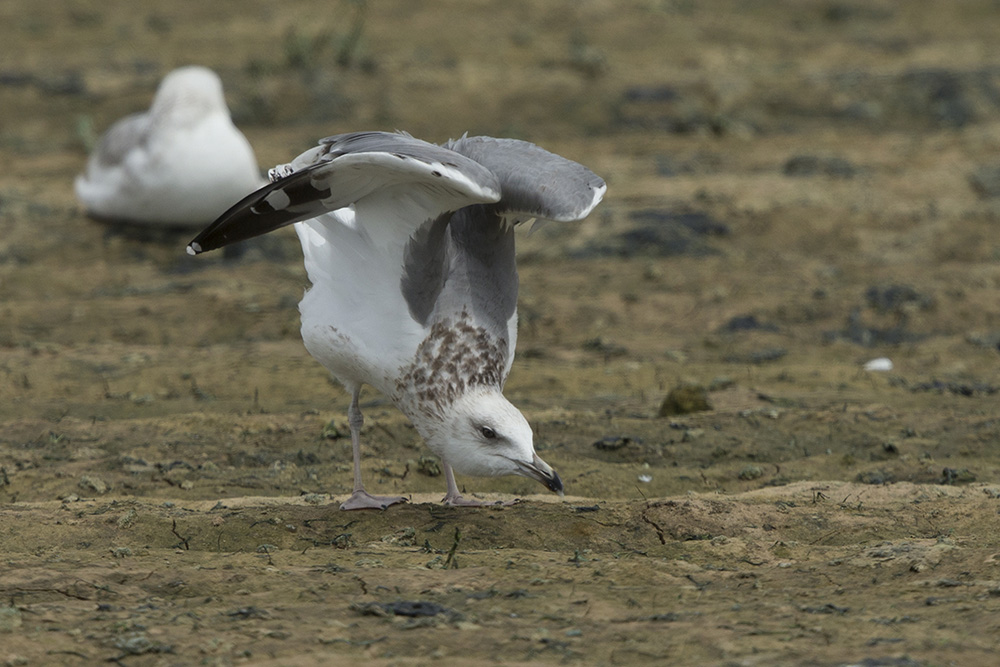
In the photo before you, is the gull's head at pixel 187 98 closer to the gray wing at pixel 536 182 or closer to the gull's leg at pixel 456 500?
the gray wing at pixel 536 182

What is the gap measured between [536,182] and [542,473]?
45.6 inches

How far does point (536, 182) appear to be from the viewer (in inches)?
197

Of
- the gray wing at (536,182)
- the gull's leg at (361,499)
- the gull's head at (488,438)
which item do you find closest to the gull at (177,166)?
the gray wing at (536,182)

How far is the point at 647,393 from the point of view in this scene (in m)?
7.54

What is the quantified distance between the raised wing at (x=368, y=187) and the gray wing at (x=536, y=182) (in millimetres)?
185

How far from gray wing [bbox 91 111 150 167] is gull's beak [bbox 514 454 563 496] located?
7.26 metres

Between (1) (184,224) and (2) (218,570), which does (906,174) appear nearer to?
(1) (184,224)

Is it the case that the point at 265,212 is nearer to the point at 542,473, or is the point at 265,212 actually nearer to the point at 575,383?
the point at 542,473

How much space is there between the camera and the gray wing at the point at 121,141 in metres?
11.0

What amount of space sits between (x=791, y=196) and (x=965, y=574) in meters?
7.69

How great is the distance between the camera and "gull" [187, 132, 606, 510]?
4730 millimetres

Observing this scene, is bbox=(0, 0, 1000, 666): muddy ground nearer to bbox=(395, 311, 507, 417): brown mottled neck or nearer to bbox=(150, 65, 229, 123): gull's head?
bbox=(395, 311, 507, 417): brown mottled neck

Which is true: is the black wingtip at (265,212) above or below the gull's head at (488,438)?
above

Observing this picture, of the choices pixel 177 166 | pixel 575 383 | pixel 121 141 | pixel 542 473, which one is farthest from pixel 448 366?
pixel 121 141
